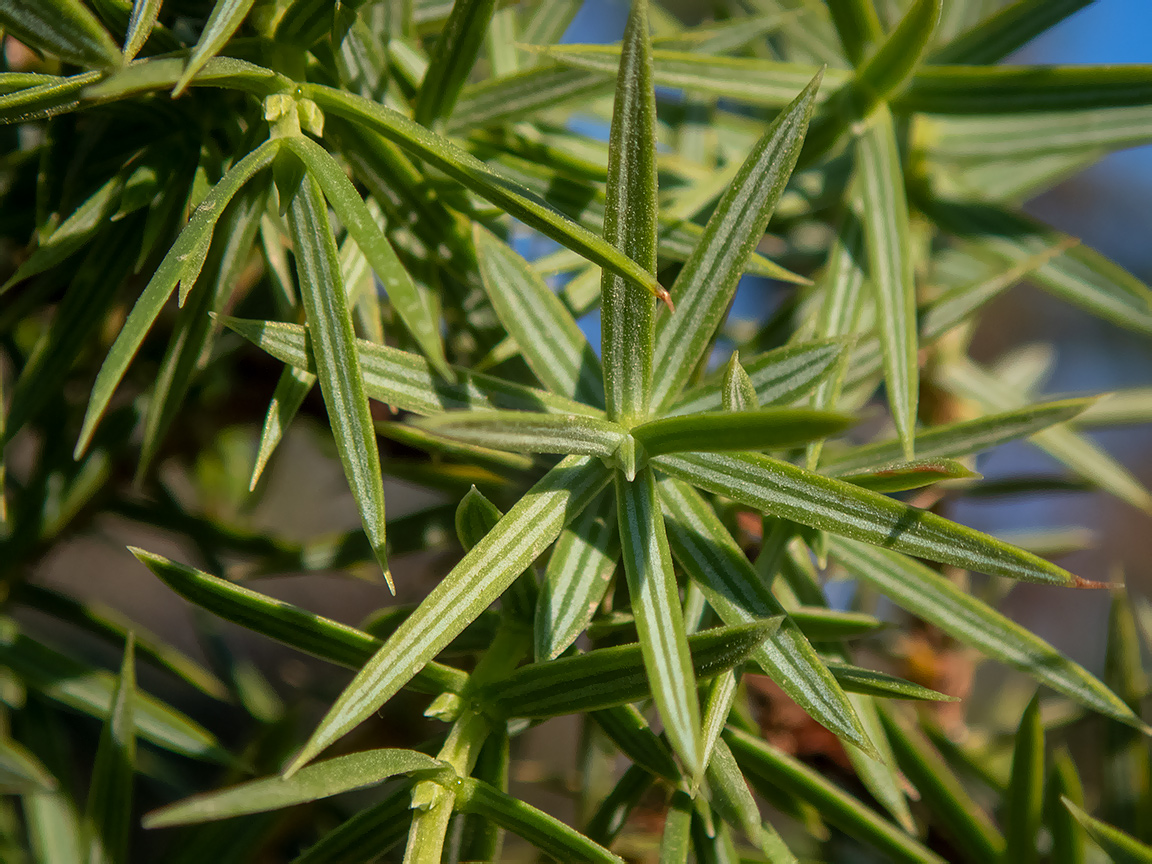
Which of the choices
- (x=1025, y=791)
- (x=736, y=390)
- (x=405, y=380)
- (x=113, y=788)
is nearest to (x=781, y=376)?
(x=736, y=390)

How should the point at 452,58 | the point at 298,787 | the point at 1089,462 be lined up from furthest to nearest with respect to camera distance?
the point at 1089,462, the point at 452,58, the point at 298,787

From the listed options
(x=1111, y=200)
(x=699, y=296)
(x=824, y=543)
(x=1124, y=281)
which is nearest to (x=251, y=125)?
(x=699, y=296)

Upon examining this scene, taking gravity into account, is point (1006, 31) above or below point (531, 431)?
above

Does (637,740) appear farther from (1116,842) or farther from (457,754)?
(1116,842)

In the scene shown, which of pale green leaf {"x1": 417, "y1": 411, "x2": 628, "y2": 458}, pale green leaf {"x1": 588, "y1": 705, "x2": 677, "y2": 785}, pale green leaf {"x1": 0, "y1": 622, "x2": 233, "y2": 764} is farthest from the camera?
pale green leaf {"x1": 0, "y1": 622, "x2": 233, "y2": 764}

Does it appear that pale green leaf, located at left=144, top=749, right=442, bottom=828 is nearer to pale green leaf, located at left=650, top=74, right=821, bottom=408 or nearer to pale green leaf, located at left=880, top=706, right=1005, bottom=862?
pale green leaf, located at left=650, top=74, right=821, bottom=408

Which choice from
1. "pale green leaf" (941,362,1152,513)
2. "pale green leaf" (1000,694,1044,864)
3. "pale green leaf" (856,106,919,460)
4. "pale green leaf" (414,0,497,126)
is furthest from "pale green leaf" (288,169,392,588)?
"pale green leaf" (941,362,1152,513)

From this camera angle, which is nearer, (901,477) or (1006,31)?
(901,477)

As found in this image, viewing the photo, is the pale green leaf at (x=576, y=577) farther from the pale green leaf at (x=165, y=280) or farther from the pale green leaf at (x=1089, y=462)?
the pale green leaf at (x=1089, y=462)

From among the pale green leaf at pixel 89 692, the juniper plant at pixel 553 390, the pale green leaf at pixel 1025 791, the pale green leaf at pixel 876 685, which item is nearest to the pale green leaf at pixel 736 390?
the juniper plant at pixel 553 390

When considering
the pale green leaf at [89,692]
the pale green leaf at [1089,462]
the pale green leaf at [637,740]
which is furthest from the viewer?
the pale green leaf at [1089,462]

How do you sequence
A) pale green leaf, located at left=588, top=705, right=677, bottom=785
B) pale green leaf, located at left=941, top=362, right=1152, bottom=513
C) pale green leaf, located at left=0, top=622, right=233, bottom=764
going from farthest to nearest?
pale green leaf, located at left=941, top=362, right=1152, bottom=513, pale green leaf, located at left=0, top=622, right=233, bottom=764, pale green leaf, located at left=588, top=705, right=677, bottom=785
